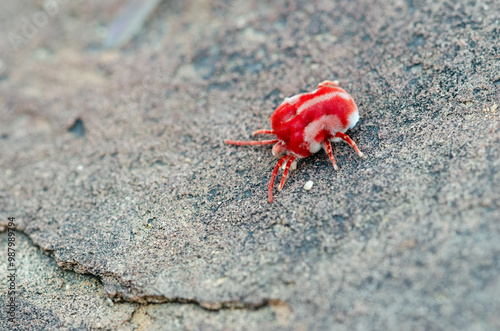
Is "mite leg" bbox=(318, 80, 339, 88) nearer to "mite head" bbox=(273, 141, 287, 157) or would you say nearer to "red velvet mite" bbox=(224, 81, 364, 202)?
"red velvet mite" bbox=(224, 81, 364, 202)

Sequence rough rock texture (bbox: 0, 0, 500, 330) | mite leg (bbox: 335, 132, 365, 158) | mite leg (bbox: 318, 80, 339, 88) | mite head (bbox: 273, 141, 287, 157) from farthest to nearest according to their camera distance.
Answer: mite leg (bbox: 318, 80, 339, 88), mite head (bbox: 273, 141, 287, 157), mite leg (bbox: 335, 132, 365, 158), rough rock texture (bbox: 0, 0, 500, 330)

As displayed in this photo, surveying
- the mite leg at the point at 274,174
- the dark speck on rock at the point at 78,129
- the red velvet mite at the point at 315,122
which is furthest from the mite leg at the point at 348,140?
the dark speck on rock at the point at 78,129

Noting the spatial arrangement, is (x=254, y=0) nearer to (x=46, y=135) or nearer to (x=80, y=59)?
(x=80, y=59)

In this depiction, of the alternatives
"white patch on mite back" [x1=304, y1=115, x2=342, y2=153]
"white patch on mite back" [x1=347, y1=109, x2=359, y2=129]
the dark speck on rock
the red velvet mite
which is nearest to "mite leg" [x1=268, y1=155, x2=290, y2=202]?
the red velvet mite

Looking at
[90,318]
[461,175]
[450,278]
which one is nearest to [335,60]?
[461,175]

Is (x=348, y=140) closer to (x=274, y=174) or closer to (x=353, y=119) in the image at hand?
(x=353, y=119)

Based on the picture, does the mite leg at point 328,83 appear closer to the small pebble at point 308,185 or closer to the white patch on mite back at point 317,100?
the white patch on mite back at point 317,100
